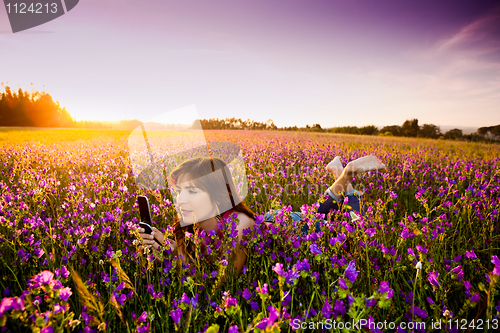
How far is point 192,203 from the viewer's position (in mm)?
2230

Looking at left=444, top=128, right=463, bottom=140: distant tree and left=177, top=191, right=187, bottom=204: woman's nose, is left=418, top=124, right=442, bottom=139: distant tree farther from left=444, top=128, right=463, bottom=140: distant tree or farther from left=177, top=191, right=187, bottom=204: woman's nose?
left=177, top=191, right=187, bottom=204: woman's nose

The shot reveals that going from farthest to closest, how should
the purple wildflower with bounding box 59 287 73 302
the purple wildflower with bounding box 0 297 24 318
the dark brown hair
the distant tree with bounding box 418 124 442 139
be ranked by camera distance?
the distant tree with bounding box 418 124 442 139
the dark brown hair
the purple wildflower with bounding box 59 287 73 302
the purple wildflower with bounding box 0 297 24 318

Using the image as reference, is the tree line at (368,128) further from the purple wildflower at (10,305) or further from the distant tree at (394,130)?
the purple wildflower at (10,305)

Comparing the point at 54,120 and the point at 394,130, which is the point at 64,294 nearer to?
the point at 394,130

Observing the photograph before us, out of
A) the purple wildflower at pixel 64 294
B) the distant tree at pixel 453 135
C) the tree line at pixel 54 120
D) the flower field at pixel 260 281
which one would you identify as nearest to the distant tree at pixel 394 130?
the tree line at pixel 54 120

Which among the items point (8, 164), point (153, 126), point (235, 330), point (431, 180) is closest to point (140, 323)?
point (235, 330)

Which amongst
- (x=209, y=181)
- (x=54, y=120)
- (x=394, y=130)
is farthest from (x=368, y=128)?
(x=54, y=120)

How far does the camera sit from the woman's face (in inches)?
87.7

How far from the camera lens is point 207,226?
7.93 ft

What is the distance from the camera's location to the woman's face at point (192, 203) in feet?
7.30

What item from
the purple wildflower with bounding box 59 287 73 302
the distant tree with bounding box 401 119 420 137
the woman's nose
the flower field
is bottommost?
the flower field

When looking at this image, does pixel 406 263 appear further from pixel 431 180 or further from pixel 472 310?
pixel 431 180

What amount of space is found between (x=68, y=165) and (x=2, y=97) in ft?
246

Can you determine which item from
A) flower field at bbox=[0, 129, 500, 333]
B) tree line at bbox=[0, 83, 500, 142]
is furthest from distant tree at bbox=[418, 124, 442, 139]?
flower field at bbox=[0, 129, 500, 333]
